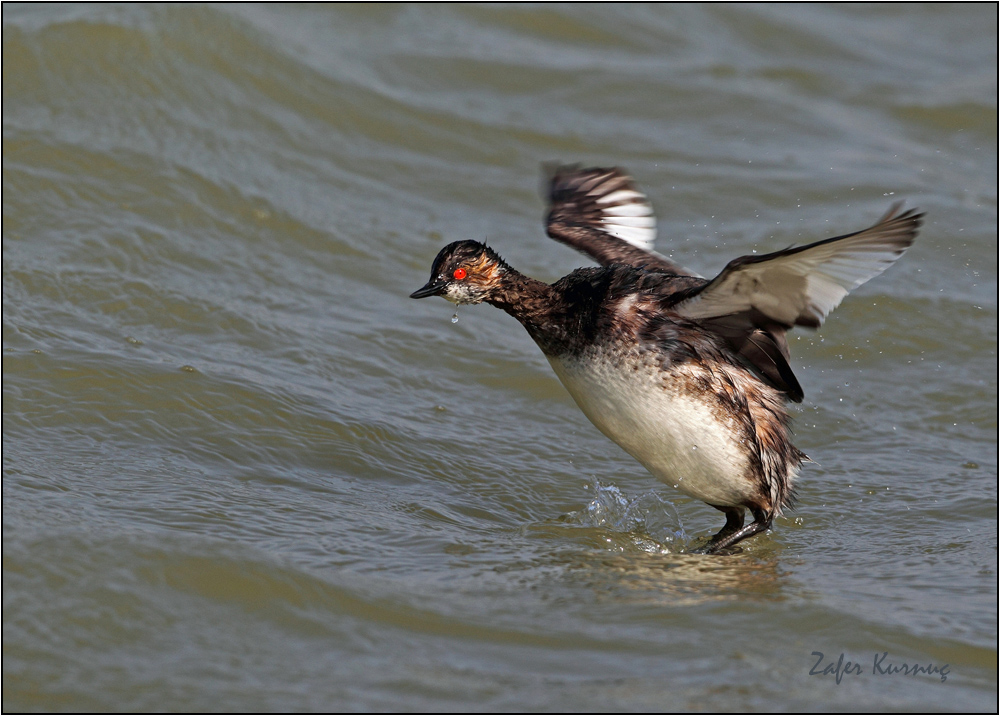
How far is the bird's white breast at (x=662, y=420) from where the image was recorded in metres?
6.23

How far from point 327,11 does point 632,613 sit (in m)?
9.70

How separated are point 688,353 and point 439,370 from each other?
2678 millimetres

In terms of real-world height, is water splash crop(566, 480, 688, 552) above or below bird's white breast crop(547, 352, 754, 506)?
below

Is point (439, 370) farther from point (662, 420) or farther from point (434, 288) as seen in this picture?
point (662, 420)

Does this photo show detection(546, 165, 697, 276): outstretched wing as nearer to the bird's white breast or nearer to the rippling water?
the rippling water

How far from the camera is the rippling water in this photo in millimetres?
5129

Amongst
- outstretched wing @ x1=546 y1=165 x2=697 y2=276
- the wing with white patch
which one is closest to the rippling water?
outstretched wing @ x1=546 y1=165 x2=697 y2=276

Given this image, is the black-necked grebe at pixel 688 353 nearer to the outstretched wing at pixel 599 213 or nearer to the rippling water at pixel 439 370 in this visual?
the rippling water at pixel 439 370

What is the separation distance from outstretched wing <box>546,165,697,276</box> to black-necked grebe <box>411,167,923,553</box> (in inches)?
56.9

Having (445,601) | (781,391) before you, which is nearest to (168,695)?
(445,601)

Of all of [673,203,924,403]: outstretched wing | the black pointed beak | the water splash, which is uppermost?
[673,203,924,403]: outstretched wing

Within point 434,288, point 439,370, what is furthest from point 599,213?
point 434,288

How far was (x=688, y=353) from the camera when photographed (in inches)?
249

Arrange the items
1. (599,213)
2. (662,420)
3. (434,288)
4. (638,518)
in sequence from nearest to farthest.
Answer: (662,420) < (434,288) < (638,518) < (599,213)
